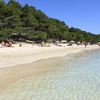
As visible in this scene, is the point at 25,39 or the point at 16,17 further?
the point at 25,39

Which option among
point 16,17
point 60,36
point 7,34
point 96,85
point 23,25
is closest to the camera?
point 96,85

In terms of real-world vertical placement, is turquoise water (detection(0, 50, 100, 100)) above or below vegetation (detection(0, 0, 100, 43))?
below

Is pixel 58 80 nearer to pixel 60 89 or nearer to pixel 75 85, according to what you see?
pixel 75 85

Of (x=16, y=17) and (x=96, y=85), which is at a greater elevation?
(x=16, y=17)

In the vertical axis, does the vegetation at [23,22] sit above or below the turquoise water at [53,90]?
above

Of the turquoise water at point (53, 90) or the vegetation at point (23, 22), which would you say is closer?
the turquoise water at point (53, 90)

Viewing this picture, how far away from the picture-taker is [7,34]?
49.4 metres

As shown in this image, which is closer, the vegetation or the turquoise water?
the turquoise water

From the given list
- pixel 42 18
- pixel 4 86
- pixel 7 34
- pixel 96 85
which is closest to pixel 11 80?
pixel 4 86

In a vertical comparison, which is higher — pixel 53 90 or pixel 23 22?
pixel 23 22

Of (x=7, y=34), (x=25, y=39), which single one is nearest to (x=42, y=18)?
(x=25, y=39)

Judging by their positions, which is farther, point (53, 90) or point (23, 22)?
point (23, 22)

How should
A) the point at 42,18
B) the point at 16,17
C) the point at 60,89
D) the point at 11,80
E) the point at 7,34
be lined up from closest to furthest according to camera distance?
the point at 60,89 → the point at 11,80 → the point at 7,34 → the point at 16,17 → the point at 42,18

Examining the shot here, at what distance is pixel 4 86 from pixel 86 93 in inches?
151
